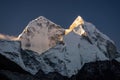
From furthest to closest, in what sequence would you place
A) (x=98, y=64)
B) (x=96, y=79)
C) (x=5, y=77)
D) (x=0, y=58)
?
(x=98, y=64), (x=96, y=79), (x=0, y=58), (x=5, y=77)

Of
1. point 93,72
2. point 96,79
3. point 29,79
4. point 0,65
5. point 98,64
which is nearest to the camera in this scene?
point 29,79

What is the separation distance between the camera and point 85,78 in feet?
536

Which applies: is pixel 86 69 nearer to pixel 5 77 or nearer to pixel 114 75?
pixel 114 75

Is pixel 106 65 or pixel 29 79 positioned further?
pixel 106 65

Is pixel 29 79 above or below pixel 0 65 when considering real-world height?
below

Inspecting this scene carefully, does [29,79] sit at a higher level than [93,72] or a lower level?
lower

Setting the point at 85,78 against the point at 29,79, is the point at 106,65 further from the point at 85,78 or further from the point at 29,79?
the point at 29,79

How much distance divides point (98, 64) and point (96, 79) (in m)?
22.6

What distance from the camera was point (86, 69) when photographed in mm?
176125

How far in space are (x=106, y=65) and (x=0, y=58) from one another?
5506cm

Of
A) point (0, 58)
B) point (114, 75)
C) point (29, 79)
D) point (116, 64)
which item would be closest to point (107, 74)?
point (114, 75)

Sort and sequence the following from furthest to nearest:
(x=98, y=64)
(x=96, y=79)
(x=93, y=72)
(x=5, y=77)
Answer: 1. (x=98, y=64)
2. (x=93, y=72)
3. (x=96, y=79)
4. (x=5, y=77)

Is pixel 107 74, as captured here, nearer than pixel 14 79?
No

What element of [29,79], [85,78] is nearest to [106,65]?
[85,78]
